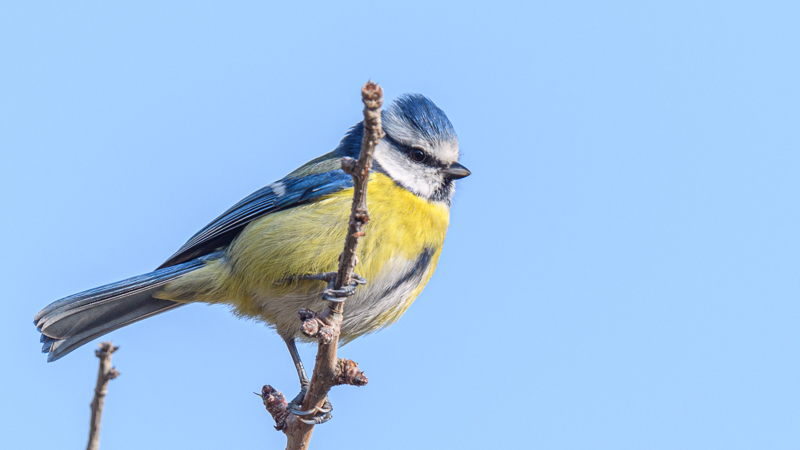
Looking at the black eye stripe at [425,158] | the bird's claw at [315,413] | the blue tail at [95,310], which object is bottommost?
the bird's claw at [315,413]

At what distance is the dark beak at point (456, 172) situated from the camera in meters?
4.21

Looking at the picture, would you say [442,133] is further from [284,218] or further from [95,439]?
[95,439]

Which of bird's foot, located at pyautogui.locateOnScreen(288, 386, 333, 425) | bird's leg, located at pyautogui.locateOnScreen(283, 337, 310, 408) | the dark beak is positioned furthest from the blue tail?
the dark beak

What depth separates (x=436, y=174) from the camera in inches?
166

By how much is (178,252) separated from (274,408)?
1.39 m

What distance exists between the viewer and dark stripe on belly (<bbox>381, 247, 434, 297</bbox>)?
3904mm

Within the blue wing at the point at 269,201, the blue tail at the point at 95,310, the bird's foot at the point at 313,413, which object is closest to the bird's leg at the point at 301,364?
the bird's foot at the point at 313,413

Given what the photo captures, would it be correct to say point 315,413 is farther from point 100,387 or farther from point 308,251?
point 100,387

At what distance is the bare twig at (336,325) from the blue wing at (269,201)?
109 cm

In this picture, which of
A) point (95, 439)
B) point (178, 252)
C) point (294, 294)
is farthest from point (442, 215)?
point (95, 439)

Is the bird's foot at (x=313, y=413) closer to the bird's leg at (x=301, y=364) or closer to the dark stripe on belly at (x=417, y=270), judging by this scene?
the bird's leg at (x=301, y=364)

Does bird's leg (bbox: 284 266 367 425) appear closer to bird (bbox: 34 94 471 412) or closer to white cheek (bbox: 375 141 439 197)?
bird (bbox: 34 94 471 412)

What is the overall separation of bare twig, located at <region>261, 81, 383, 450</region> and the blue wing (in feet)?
3.56

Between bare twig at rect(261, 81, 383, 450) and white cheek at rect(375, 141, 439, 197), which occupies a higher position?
white cheek at rect(375, 141, 439, 197)
